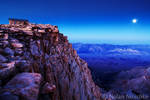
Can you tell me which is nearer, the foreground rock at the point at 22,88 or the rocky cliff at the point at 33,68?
the foreground rock at the point at 22,88

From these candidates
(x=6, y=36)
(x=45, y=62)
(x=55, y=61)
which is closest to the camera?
(x=6, y=36)

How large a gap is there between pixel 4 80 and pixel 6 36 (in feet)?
20.8

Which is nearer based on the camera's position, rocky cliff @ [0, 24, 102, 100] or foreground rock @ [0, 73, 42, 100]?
foreground rock @ [0, 73, 42, 100]

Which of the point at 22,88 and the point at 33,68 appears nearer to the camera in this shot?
the point at 22,88

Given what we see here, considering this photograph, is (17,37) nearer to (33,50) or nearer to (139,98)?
(33,50)

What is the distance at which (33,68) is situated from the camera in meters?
9.24

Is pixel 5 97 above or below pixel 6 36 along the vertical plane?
below

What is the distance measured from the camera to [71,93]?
14.4 metres

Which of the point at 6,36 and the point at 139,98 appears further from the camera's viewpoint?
the point at 139,98

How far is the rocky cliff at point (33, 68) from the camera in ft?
17.1

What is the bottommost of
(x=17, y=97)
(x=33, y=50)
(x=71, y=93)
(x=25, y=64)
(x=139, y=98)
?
(x=139, y=98)

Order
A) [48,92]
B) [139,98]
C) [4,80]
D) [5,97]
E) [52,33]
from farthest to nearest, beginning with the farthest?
[139,98]
[52,33]
[48,92]
[4,80]
[5,97]

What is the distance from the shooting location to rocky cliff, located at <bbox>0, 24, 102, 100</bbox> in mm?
5215

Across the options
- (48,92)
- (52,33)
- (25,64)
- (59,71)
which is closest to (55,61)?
(59,71)
